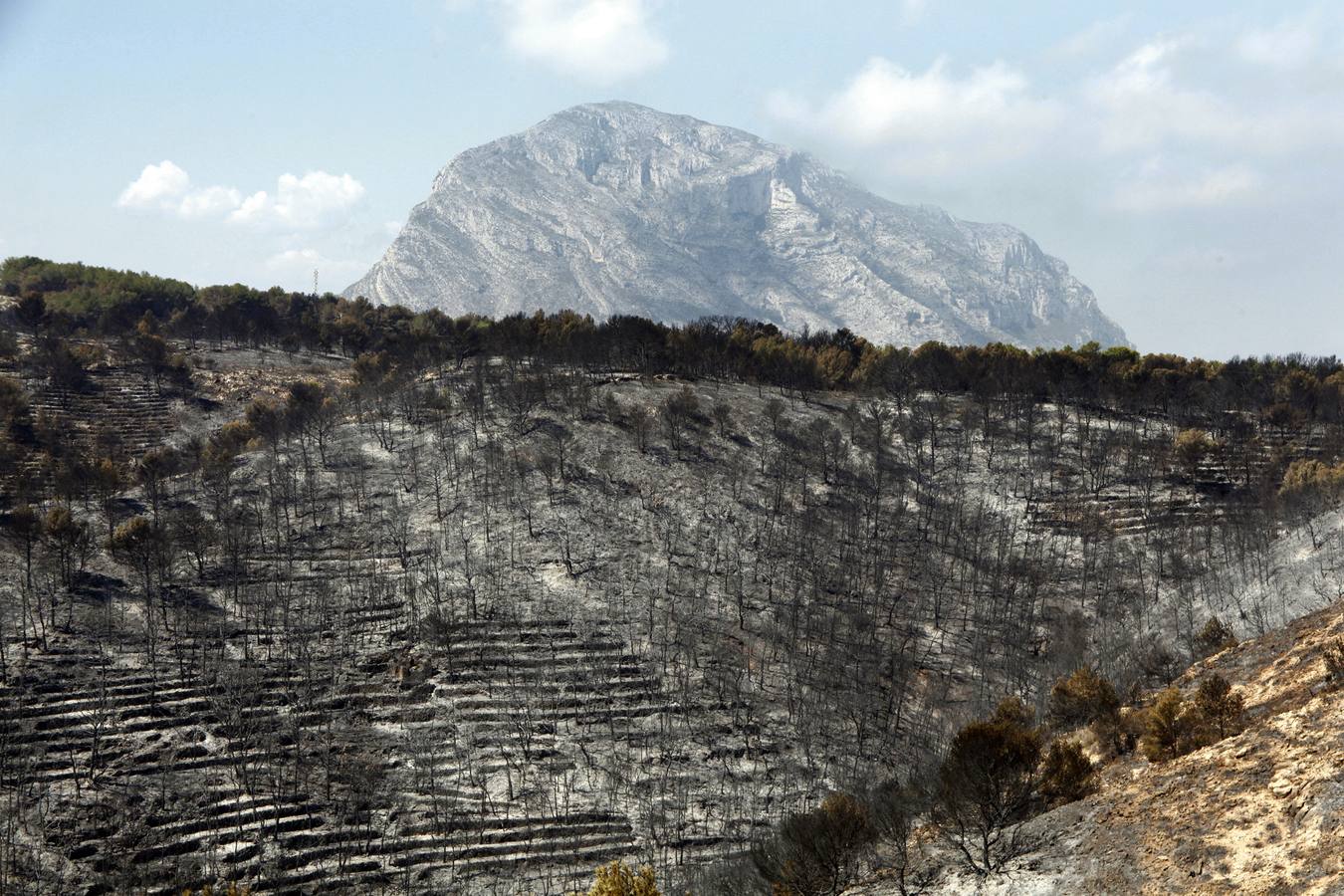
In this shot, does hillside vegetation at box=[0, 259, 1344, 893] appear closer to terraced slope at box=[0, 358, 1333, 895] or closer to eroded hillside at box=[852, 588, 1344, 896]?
terraced slope at box=[0, 358, 1333, 895]

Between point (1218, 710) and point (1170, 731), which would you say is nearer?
point (1218, 710)

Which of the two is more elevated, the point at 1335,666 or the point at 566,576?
the point at 1335,666

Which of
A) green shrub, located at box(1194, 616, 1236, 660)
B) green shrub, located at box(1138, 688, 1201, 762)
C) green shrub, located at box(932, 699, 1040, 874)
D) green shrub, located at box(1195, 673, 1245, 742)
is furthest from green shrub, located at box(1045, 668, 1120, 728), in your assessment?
green shrub, located at box(1194, 616, 1236, 660)

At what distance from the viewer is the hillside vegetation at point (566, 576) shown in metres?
56.9

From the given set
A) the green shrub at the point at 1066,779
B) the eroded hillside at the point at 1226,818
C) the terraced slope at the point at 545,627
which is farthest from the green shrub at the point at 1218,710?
the terraced slope at the point at 545,627

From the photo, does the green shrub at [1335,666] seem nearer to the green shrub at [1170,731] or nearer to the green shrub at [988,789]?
the green shrub at [1170,731]

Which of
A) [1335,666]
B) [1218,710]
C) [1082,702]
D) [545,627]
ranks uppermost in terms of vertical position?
[1335,666]

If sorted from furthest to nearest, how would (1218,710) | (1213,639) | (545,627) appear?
(545,627) < (1213,639) < (1218,710)

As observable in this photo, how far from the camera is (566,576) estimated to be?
265ft

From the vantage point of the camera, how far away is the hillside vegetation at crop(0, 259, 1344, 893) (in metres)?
56.9

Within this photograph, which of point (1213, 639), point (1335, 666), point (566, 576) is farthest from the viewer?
point (566, 576)

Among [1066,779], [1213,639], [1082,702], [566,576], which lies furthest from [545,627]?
[1066,779]

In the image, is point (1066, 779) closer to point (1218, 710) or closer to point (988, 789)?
point (988, 789)

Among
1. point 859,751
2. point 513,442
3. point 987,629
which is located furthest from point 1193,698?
point 513,442
